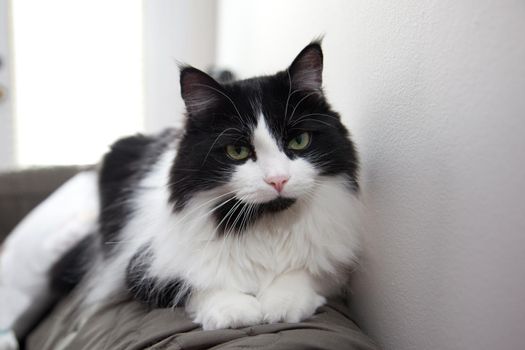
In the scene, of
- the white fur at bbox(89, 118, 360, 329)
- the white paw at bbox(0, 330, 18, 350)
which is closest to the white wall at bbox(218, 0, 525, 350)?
the white fur at bbox(89, 118, 360, 329)

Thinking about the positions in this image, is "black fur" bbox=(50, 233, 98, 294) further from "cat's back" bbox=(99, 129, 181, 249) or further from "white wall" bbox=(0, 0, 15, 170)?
"white wall" bbox=(0, 0, 15, 170)

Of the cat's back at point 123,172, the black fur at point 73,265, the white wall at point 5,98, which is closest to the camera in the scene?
the cat's back at point 123,172

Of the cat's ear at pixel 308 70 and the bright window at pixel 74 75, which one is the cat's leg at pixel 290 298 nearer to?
the cat's ear at pixel 308 70

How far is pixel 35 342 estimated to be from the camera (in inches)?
60.7

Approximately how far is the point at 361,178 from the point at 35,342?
1.18 metres

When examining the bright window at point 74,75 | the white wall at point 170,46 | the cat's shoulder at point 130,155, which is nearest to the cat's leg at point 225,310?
the cat's shoulder at point 130,155

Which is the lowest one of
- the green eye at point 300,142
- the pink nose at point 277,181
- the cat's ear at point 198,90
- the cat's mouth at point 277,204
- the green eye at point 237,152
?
the cat's mouth at point 277,204

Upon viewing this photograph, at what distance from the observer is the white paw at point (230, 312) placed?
959 millimetres

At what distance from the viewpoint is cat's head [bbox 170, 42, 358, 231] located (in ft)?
3.24

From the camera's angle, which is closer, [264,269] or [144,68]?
[264,269]

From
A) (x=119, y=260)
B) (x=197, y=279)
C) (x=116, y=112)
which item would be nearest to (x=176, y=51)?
Answer: (x=116, y=112)

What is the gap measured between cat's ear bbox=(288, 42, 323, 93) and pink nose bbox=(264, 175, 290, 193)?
25 centimetres

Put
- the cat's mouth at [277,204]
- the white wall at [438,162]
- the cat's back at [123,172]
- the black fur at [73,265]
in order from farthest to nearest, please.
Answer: the black fur at [73,265]
the cat's back at [123,172]
the cat's mouth at [277,204]
the white wall at [438,162]

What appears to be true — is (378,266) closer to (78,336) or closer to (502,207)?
(502,207)
